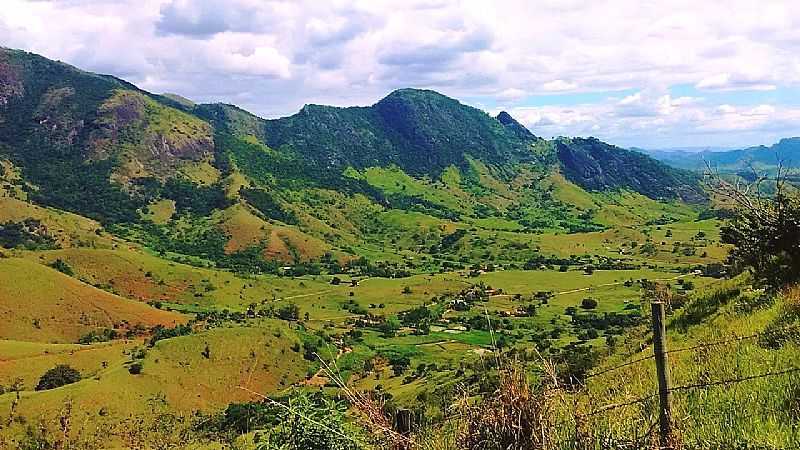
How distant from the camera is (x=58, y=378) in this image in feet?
265

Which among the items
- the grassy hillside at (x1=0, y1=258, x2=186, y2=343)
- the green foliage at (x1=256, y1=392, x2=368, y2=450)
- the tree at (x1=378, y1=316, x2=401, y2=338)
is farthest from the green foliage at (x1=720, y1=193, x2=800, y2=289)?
the grassy hillside at (x1=0, y1=258, x2=186, y2=343)

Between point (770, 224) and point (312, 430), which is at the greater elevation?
point (770, 224)

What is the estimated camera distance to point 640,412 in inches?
295

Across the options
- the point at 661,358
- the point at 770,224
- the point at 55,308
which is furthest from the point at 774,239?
the point at 55,308

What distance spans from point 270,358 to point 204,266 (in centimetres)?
8803

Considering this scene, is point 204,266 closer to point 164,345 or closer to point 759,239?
point 164,345

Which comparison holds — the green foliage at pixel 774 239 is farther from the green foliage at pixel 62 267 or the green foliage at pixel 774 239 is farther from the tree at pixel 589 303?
the green foliage at pixel 62 267

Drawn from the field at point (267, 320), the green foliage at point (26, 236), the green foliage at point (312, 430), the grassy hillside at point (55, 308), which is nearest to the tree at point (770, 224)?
the green foliage at point (312, 430)

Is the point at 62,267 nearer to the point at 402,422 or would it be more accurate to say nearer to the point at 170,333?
the point at 170,333

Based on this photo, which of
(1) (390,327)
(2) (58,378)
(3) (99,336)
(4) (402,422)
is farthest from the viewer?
(1) (390,327)

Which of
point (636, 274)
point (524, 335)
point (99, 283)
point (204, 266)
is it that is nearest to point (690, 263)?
point (636, 274)

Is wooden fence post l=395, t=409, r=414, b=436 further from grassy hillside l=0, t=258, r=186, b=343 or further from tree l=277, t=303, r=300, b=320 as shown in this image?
tree l=277, t=303, r=300, b=320

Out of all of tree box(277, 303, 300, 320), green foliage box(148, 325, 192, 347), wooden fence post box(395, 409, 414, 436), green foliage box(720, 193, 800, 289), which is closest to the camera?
wooden fence post box(395, 409, 414, 436)

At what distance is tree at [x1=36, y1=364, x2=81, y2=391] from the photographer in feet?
260
